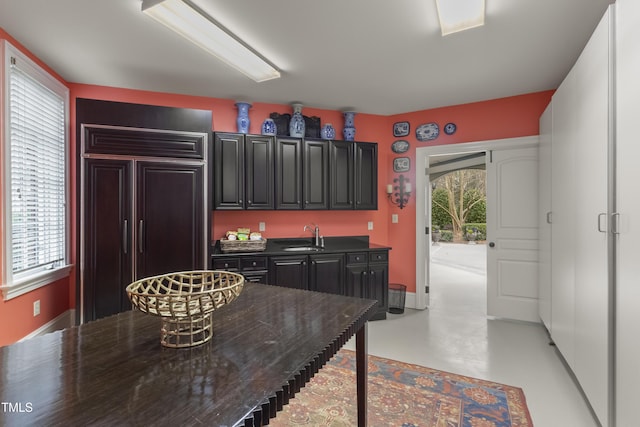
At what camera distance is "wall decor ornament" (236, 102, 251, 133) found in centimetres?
387

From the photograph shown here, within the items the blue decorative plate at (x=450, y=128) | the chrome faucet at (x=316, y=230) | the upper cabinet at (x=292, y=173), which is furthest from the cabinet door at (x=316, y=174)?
the blue decorative plate at (x=450, y=128)

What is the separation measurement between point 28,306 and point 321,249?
2799 millimetres

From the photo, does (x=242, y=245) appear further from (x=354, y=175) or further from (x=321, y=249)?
(x=354, y=175)

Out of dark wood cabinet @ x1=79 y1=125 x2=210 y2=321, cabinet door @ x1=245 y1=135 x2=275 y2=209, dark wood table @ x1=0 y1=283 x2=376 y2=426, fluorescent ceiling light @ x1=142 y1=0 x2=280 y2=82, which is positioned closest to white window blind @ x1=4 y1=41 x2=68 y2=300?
dark wood cabinet @ x1=79 y1=125 x2=210 y2=321

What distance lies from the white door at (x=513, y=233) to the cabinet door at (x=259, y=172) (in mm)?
2676

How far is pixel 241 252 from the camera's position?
3.51 meters

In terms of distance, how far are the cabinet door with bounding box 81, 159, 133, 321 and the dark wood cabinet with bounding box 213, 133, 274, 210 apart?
0.91m

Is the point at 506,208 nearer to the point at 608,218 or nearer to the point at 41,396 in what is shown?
the point at 608,218

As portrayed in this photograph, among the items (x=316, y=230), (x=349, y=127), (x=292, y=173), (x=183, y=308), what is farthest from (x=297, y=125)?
(x=183, y=308)

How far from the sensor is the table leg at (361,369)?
1.57 meters

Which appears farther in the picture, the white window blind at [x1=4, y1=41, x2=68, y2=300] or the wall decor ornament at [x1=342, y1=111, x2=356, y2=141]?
the wall decor ornament at [x1=342, y1=111, x2=356, y2=141]

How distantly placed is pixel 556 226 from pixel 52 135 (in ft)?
15.9

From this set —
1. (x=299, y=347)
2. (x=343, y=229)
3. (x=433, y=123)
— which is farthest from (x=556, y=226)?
(x=299, y=347)

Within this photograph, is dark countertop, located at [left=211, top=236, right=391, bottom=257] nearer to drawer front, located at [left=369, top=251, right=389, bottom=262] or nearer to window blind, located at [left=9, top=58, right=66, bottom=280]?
drawer front, located at [left=369, top=251, right=389, bottom=262]
